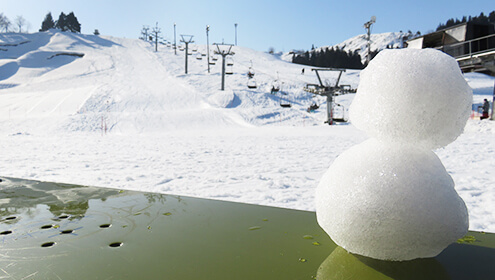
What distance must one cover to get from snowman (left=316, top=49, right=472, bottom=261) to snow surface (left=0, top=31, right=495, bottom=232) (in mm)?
1514

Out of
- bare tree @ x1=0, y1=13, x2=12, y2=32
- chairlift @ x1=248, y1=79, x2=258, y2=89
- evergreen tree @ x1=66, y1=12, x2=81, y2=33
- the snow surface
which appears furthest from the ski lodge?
bare tree @ x1=0, y1=13, x2=12, y2=32

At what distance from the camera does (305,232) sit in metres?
2.94

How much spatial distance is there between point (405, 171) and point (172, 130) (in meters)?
19.8

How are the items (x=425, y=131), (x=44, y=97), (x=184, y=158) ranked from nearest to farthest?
(x=425, y=131)
(x=184, y=158)
(x=44, y=97)

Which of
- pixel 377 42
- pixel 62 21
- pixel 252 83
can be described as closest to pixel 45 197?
pixel 252 83

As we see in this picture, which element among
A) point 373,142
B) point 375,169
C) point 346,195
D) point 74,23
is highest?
point 74,23

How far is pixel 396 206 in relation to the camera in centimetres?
219

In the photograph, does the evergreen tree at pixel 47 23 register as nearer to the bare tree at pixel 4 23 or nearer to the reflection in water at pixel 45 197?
the bare tree at pixel 4 23

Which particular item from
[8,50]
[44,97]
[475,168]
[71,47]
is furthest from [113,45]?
[475,168]

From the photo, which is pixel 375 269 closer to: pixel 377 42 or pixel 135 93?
pixel 135 93

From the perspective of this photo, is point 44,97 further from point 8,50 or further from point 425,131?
point 8,50

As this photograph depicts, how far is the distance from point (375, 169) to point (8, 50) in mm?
82649

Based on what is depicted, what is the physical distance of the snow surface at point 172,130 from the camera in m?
5.63

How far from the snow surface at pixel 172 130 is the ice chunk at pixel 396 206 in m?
1.44
